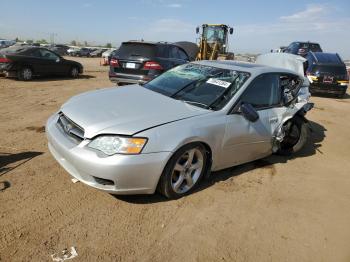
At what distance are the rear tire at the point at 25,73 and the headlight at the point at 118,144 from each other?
10.4 metres

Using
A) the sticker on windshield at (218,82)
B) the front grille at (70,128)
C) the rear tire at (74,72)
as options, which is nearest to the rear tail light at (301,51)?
the rear tire at (74,72)

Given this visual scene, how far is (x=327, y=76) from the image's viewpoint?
1327 centimetres

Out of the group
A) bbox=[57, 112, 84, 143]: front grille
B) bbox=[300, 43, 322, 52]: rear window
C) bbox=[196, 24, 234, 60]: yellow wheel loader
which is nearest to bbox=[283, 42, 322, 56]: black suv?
bbox=[300, 43, 322, 52]: rear window

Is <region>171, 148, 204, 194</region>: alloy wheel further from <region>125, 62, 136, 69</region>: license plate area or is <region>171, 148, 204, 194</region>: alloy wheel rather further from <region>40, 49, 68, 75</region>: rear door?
<region>40, 49, 68, 75</region>: rear door

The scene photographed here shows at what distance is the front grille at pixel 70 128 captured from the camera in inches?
137

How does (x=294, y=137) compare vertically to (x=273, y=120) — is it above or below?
below

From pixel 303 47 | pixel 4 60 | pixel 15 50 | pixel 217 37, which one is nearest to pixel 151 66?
pixel 4 60

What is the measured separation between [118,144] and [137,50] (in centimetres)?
628

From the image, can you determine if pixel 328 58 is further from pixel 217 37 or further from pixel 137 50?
pixel 217 37

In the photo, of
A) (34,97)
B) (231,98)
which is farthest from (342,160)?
(34,97)

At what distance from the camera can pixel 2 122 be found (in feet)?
20.7

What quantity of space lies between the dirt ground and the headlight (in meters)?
0.70

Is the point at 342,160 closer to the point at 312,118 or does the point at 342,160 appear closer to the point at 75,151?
the point at 312,118

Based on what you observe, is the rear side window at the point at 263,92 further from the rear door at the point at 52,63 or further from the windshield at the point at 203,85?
the rear door at the point at 52,63
